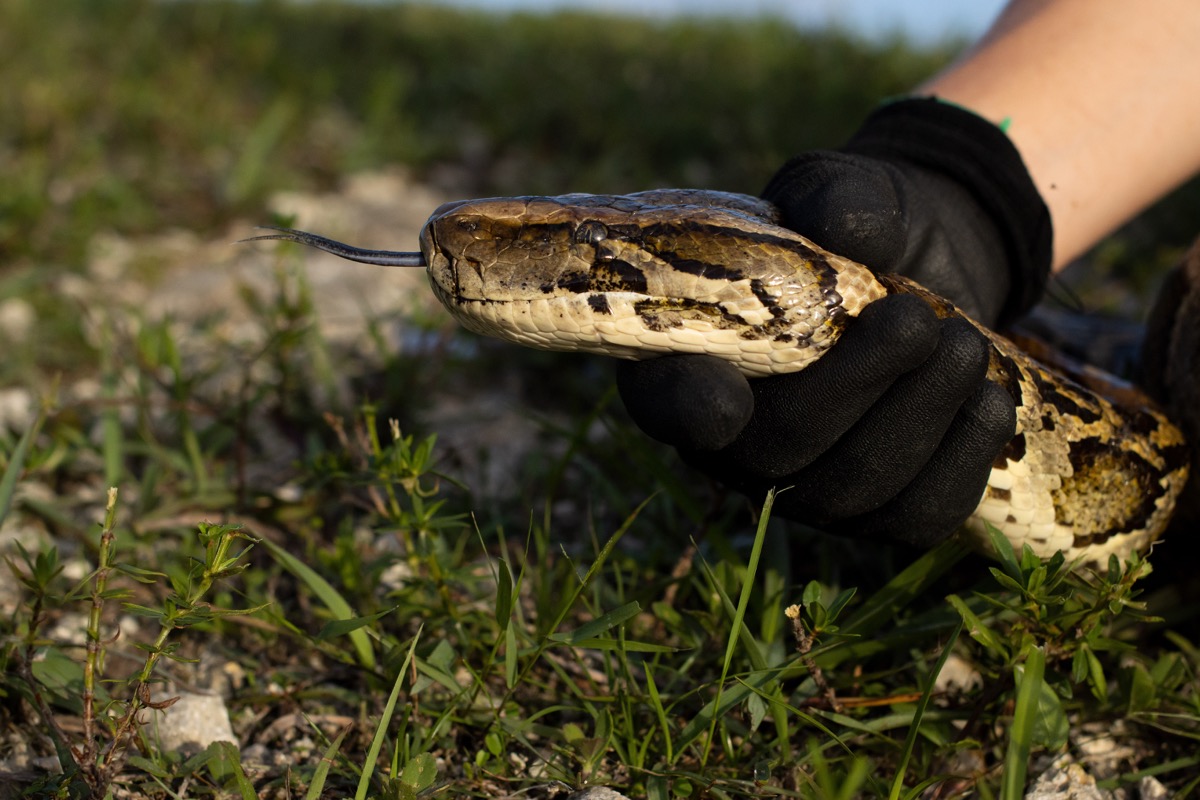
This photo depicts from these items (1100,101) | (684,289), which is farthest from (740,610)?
(1100,101)

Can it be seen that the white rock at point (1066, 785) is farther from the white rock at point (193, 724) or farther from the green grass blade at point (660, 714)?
the white rock at point (193, 724)

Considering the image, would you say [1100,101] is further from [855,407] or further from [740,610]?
[740,610]

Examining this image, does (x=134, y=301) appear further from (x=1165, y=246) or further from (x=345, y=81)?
(x=1165, y=246)

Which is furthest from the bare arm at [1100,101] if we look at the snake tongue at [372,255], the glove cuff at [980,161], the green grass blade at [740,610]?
the snake tongue at [372,255]

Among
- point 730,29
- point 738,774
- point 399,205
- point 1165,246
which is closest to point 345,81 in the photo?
point 399,205

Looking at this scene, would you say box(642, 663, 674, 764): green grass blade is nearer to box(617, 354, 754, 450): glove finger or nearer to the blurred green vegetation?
box(617, 354, 754, 450): glove finger

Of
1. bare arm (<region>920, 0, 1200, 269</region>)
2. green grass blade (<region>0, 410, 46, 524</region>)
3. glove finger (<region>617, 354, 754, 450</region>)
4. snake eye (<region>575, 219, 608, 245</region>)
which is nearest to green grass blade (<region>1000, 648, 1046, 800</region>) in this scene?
glove finger (<region>617, 354, 754, 450</region>)

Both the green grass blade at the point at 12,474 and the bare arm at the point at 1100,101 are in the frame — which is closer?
the green grass blade at the point at 12,474
